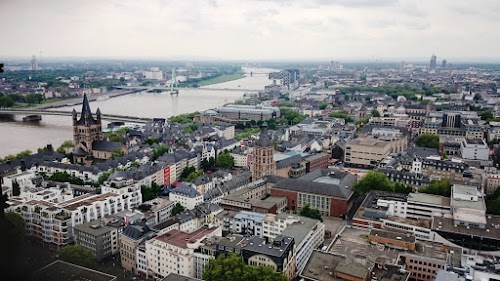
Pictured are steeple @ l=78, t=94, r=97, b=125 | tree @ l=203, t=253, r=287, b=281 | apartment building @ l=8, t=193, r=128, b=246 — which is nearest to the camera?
tree @ l=203, t=253, r=287, b=281

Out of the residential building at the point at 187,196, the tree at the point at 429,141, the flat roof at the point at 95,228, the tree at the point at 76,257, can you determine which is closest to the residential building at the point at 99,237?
the flat roof at the point at 95,228

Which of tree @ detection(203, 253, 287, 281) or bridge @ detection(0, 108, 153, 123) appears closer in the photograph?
tree @ detection(203, 253, 287, 281)

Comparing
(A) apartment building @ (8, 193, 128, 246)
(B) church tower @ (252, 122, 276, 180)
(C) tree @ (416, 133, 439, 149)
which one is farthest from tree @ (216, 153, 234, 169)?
(C) tree @ (416, 133, 439, 149)

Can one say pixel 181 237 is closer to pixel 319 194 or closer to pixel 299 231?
pixel 299 231

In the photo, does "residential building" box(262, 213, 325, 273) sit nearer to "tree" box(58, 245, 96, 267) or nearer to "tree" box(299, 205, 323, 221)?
"tree" box(299, 205, 323, 221)

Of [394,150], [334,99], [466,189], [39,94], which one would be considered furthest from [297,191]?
[39,94]

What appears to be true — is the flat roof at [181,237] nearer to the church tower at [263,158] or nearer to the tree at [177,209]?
the tree at [177,209]

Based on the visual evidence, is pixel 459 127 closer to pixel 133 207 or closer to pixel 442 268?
pixel 442 268

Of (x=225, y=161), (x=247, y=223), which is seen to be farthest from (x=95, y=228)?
(x=225, y=161)
